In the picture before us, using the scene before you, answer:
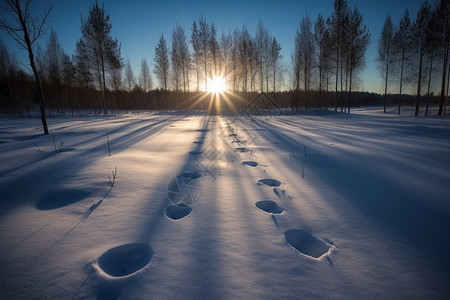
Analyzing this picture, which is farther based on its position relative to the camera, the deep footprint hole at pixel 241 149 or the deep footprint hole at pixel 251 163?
the deep footprint hole at pixel 241 149

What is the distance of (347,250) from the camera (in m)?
1.20

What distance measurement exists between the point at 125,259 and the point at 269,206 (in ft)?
4.10

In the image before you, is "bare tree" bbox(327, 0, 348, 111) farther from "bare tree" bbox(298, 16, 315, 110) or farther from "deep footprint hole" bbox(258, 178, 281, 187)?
"deep footprint hole" bbox(258, 178, 281, 187)

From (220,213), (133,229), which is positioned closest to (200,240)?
(220,213)

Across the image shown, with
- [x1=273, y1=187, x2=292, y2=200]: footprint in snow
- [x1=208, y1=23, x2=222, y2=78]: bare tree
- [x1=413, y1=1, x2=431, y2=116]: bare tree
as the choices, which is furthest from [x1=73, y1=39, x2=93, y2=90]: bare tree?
[x1=413, y1=1, x2=431, y2=116]: bare tree

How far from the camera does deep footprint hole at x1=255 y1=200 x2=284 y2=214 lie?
170 centimetres

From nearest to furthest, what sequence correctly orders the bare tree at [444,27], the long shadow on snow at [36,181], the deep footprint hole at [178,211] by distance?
the deep footprint hole at [178,211] < the long shadow on snow at [36,181] < the bare tree at [444,27]

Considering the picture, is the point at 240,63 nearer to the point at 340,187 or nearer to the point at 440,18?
the point at 440,18

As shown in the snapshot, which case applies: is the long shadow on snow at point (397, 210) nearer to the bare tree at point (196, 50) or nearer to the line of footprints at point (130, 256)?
the line of footprints at point (130, 256)

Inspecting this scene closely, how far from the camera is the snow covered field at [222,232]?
0.94m

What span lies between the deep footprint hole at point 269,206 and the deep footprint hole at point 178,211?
68cm

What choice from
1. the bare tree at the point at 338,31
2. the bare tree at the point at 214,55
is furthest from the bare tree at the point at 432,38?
the bare tree at the point at 214,55

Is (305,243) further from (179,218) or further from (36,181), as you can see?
(36,181)

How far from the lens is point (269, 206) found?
180 centimetres
